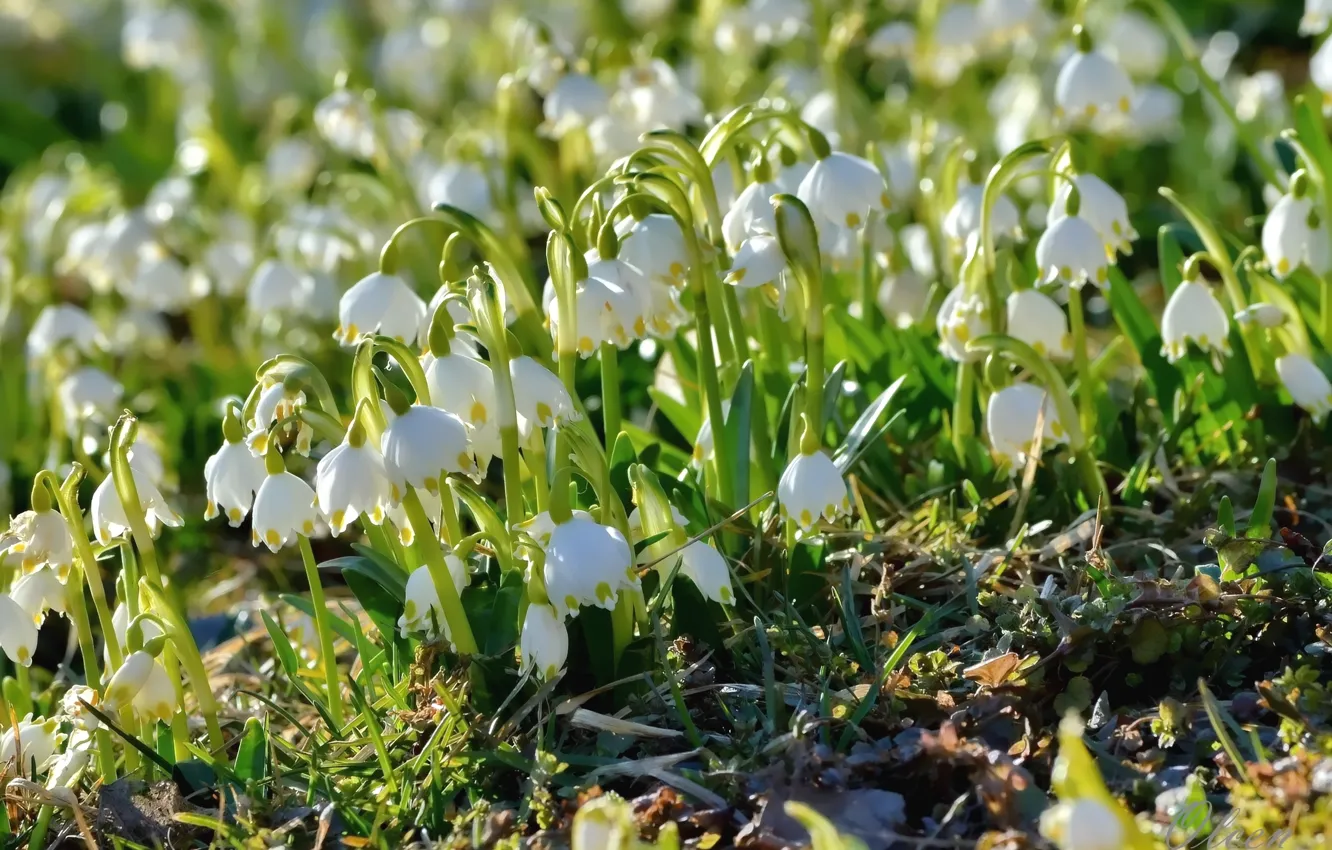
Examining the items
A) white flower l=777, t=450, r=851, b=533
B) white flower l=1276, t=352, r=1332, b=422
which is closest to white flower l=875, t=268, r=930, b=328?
white flower l=1276, t=352, r=1332, b=422

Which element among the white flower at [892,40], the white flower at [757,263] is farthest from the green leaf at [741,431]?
the white flower at [892,40]

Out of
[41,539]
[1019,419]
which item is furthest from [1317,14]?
[41,539]

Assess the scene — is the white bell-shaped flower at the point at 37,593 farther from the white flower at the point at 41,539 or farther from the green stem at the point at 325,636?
the green stem at the point at 325,636

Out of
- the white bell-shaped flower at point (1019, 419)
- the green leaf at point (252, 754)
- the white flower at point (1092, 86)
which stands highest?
the white flower at point (1092, 86)

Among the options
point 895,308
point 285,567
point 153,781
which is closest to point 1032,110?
point 895,308

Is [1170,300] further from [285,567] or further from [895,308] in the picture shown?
[285,567]

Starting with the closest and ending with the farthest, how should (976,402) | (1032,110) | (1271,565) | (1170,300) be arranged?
(1271,565)
(1170,300)
(976,402)
(1032,110)
